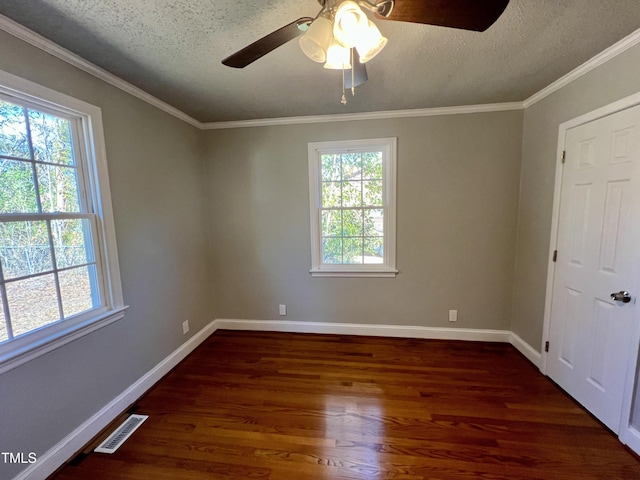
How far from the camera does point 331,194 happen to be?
2.95 meters

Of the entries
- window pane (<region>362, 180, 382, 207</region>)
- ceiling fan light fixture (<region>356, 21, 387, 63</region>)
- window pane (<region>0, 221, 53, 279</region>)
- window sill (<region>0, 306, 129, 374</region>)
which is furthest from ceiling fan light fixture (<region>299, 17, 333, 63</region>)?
window sill (<region>0, 306, 129, 374</region>)

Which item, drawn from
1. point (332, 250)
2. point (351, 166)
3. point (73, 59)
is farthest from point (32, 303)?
point (351, 166)

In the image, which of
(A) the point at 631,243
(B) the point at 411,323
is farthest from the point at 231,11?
(B) the point at 411,323

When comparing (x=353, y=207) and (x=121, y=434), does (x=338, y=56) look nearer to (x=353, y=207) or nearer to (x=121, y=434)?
(x=353, y=207)

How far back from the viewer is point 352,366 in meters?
2.47

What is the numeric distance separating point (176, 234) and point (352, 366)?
209 cm

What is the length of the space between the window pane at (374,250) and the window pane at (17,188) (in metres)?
2.58

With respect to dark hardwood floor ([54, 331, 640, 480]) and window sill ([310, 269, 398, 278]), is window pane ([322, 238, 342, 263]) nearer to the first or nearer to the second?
window sill ([310, 269, 398, 278])

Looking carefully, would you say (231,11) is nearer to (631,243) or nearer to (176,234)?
(176,234)

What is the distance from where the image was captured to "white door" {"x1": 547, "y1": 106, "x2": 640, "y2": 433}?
1.60 metres

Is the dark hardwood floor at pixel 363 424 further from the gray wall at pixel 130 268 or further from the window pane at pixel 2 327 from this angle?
the window pane at pixel 2 327

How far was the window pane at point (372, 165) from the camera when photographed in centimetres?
284

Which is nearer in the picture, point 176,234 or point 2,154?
point 2,154

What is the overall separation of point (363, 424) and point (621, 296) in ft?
5.86
